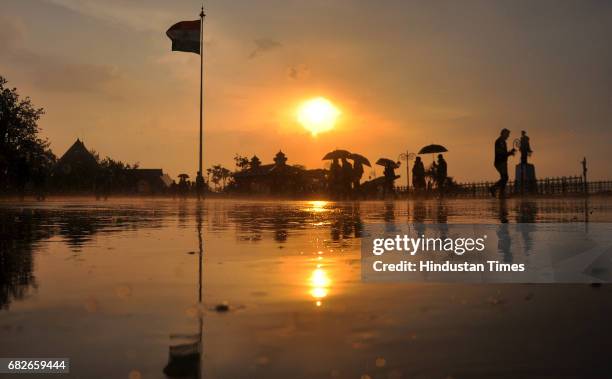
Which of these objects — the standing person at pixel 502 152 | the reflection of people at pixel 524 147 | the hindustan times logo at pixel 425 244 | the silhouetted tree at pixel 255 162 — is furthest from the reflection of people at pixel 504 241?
the silhouetted tree at pixel 255 162

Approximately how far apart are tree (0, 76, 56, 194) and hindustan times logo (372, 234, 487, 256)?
39.7m

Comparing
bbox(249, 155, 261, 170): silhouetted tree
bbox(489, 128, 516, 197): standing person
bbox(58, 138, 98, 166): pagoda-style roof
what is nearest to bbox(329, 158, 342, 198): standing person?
bbox(489, 128, 516, 197): standing person

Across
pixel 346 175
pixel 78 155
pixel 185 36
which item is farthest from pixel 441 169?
pixel 78 155

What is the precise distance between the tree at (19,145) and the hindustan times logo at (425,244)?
39.7 m

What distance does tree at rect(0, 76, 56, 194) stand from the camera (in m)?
43.2

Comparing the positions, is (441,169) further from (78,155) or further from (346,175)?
(78,155)

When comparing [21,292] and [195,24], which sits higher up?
[195,24]

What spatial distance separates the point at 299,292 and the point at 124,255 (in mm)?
2734

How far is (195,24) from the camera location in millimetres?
34531

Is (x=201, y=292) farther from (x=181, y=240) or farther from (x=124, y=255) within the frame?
(x=181, y=240)

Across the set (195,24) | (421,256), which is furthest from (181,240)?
(195,24)

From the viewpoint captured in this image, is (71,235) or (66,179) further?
(66,179)

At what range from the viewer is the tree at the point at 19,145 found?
4316cm

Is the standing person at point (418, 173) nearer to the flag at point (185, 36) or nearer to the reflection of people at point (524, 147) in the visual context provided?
the reflection of people at point (524, 147)
